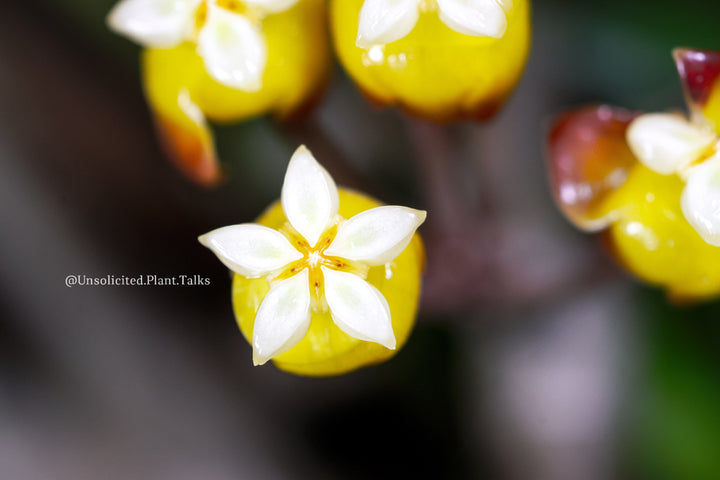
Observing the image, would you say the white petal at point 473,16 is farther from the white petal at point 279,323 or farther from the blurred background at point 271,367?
the blurred background at point 271,367

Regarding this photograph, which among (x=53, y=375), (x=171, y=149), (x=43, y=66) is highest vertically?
(x=43, y=66)

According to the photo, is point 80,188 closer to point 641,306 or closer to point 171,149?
point 171,149

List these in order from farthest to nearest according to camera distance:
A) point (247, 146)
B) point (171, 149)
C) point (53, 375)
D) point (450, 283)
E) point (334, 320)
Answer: point (247, 146), point (53, 375), point (450, 283), point (171, 149), point (334, 320)

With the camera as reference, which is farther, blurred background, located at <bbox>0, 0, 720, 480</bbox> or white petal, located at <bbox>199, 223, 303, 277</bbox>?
blurred background, located at <bbox>0, 0, 720, 480</bbox>

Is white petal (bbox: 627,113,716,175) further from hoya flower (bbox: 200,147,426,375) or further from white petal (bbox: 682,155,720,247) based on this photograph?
hoya flower (bbox: 200,147,426,375)

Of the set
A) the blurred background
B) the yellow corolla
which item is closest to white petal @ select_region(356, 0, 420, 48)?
the yellow corolla

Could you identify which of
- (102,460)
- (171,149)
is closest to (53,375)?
(102,460)

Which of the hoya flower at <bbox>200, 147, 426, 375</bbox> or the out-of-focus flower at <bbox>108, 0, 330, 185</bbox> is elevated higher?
the out-of-focus flower at <bbox>108, 0, 330, 185</bbox>
